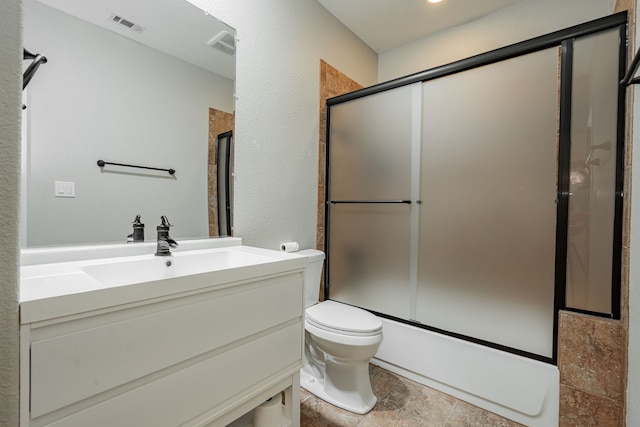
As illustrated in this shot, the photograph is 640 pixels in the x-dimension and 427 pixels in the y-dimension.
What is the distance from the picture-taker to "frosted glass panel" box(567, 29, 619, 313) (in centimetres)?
129

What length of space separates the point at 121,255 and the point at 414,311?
168 centimetres

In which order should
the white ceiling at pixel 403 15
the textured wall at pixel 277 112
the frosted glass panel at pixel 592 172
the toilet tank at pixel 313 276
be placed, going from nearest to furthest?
the frosted glass panel at pixel 592 172, the textured wall at pixel 277 112, the toilet tank at pixel 313 276, the white ceiling at pixel 403 15

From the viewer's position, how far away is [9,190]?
55 centimetres

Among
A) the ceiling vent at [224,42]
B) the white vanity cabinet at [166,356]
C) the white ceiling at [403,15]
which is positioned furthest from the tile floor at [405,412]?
the white ceiling at [403,15]

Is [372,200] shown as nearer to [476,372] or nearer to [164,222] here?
[476,372]

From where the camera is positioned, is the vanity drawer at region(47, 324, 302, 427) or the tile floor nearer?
the vanity drawer at region(47, 324, 302, 427)

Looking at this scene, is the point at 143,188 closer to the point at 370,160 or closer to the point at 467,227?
the point at 370,160

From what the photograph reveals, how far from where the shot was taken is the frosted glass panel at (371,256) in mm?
1962

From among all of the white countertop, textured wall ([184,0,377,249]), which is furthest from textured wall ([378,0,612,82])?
the white countertop

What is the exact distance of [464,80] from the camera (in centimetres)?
170

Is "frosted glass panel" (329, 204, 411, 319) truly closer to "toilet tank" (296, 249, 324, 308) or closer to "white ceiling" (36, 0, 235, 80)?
"toilet tank" (296, 249, 324, 308)

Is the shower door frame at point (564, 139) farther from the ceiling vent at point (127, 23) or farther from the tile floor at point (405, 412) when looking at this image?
the ceiling vent at point (127, 23)

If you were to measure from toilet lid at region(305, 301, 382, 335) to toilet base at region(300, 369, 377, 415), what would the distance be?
41 centimetres

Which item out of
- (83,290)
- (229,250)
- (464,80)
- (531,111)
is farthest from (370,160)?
(83,290)
